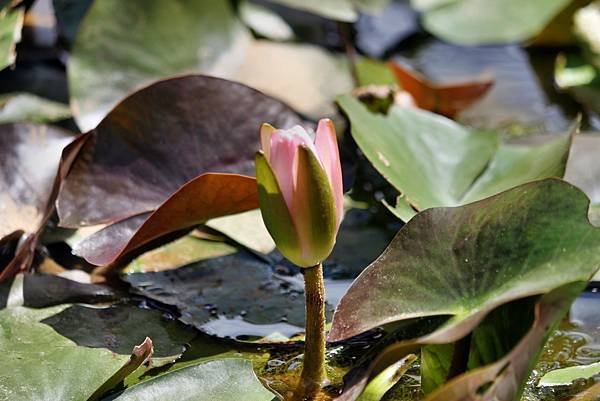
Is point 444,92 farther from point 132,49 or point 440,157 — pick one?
point 132,49

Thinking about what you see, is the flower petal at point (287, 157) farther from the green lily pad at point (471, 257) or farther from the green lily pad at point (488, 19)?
the green lily pad at point (488, 19)

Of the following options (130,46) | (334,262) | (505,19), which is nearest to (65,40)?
(130,46)

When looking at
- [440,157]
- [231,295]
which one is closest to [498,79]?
[440,157]

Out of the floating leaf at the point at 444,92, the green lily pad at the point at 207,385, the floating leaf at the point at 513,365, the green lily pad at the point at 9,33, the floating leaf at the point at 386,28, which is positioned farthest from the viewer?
the floating leaf at the point at 386,28

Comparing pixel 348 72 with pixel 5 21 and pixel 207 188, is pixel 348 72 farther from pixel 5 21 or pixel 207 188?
pixel 207 188

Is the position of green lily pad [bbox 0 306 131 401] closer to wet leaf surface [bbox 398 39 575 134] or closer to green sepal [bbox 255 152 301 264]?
green sepal [bbox 255 152 301 264]

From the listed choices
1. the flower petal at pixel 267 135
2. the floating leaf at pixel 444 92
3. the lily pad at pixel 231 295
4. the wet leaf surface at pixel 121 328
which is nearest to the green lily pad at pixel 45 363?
the wet leaf surface at pixel 121 328
